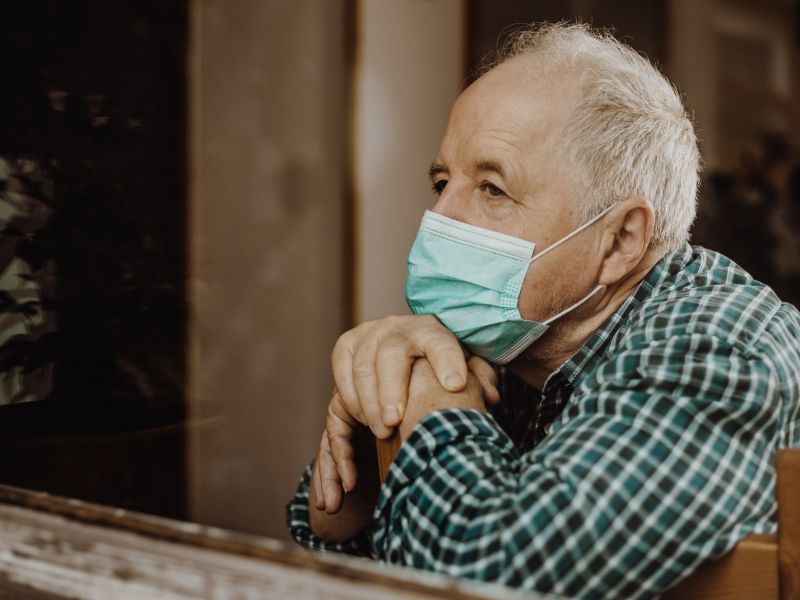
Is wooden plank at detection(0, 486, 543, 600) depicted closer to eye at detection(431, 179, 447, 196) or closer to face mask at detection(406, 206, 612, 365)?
face mask at detection(406, 206, 612, 365)

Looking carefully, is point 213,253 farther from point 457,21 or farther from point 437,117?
point 457,21

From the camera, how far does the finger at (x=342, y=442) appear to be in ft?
3.81

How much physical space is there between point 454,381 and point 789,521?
0.43m

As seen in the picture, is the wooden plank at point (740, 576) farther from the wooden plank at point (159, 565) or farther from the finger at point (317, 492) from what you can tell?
the finger at point (317, 492)

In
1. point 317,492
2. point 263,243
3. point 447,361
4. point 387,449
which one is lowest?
point 263,243

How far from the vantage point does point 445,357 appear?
107 centimetres

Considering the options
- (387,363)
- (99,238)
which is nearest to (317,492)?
(387,363)

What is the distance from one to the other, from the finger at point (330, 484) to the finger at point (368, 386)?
0.12 m

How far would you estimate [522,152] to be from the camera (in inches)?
48.1

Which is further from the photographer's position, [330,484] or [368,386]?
[330,484]

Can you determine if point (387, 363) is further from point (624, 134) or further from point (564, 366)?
point (624, 134)

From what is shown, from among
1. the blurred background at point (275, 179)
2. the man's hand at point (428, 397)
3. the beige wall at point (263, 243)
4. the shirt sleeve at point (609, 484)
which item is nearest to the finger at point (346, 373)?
the man's hand at point (428, 397)

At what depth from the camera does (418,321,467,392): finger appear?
103 centimetres

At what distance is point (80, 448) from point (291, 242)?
153cm
